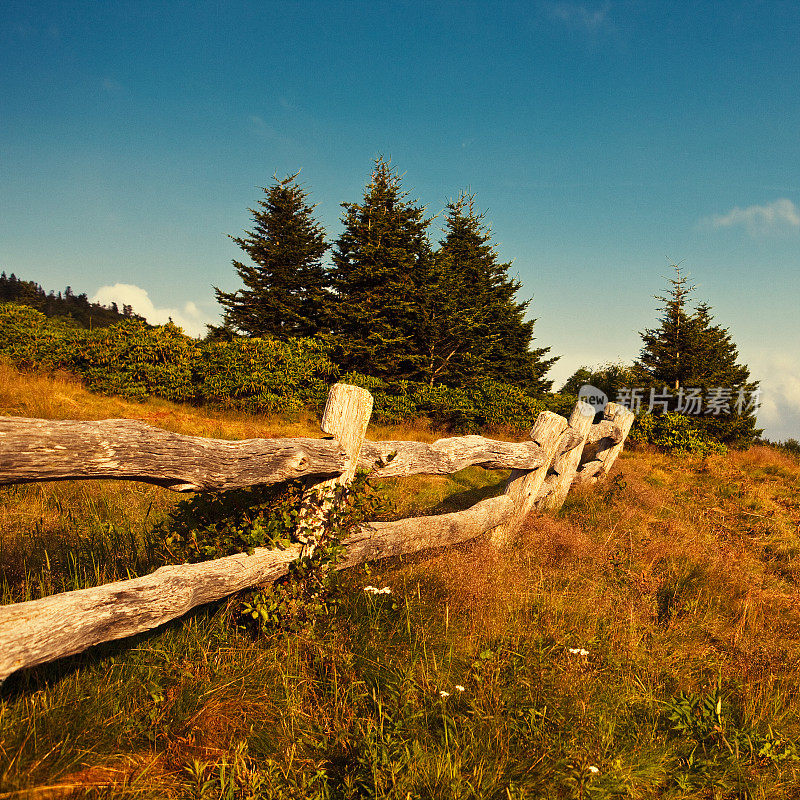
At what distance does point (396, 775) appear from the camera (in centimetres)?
192

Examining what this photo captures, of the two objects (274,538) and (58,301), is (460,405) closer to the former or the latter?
(274,538)

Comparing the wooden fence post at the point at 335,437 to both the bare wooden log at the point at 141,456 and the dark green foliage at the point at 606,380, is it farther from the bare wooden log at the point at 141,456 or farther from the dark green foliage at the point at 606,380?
the dark green foliage at the point at 606,380

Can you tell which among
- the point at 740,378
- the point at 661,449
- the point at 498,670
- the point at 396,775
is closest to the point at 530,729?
the point at 498,670

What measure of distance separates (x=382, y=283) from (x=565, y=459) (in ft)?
42.1

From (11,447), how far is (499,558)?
386cm

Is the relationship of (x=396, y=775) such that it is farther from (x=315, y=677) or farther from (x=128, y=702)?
(x=128, y=702)

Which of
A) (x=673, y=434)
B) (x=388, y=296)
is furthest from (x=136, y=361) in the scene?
(x=673, y=434)

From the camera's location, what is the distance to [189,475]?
7.59 ft

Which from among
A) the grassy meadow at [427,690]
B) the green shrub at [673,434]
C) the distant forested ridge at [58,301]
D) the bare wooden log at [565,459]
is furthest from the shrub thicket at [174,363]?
the distant forested ridge at [58,301]

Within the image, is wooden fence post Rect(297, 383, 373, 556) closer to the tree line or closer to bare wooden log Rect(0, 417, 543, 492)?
bare wooden log Rect(0, 417, 543, 492)

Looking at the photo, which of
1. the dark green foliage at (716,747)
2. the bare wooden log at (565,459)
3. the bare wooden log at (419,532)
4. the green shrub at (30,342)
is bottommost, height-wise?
the dark green foliage at (716,747)

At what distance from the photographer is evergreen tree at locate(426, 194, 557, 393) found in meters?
19.3

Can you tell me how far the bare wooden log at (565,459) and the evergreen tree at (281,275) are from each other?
15.3 meters

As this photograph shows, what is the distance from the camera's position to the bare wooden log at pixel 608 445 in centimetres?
849
